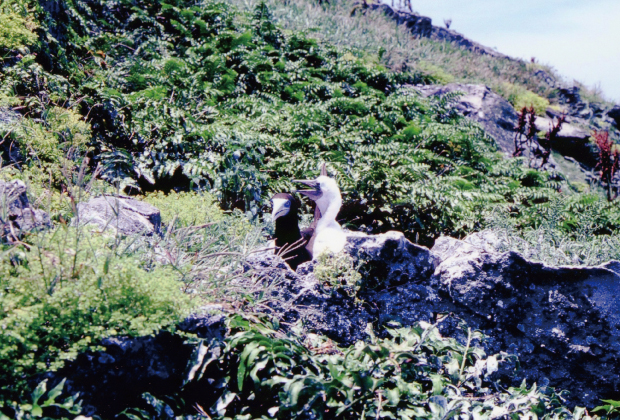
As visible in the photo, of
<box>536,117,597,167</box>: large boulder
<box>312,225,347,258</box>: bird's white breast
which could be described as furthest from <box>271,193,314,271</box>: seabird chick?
<box>536,117,597,167</box>: large boulder

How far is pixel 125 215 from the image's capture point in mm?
2877

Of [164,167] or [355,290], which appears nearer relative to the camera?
[355,290]

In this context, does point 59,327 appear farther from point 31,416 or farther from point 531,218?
point 531,218

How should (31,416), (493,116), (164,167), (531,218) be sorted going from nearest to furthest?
1. (31,416)
2. (164,167)
3. (531,218)
4. (493,116)

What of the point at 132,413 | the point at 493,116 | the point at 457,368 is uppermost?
the point at 493,116

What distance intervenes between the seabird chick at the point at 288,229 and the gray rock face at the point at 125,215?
866 mm

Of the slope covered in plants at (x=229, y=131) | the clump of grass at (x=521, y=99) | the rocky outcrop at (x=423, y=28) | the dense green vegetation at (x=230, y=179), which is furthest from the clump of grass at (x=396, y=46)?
the slope covered in plants at (x=229, y=131)

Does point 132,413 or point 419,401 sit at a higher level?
point 419,401

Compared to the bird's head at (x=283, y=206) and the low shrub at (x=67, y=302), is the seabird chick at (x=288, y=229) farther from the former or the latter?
the low shrub at (x=67, y=302)

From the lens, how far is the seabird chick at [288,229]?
3068mm

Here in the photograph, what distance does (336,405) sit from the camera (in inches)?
71.4

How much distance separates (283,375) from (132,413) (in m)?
0.65

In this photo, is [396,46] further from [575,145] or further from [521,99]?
[575,145]

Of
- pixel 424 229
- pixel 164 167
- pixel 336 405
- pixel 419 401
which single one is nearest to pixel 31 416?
pixel 336 405
